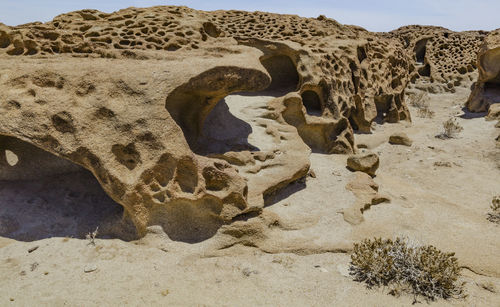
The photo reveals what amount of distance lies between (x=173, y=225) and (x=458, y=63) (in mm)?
14166

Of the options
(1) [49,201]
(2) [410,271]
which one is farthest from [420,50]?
(1) [49,201]

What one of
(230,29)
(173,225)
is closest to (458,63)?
(230,29)

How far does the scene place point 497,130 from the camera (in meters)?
8.48

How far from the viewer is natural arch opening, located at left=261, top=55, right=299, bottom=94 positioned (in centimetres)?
801

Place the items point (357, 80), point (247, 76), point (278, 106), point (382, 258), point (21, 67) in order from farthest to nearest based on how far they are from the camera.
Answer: point (357, 80)
point (278, 106)
point (247, 76)
point (21, 67)
point (382, 258)

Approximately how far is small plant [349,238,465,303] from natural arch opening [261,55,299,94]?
509 centimetres

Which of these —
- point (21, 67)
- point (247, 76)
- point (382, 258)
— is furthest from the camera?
point (247, 76)

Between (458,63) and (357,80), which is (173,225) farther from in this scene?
(458,63)

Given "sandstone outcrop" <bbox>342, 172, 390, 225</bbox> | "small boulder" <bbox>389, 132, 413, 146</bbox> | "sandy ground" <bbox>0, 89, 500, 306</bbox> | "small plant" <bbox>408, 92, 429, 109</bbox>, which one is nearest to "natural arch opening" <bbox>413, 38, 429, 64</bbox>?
"small plant" <bbox>408, 92, 429, 109</bbox>

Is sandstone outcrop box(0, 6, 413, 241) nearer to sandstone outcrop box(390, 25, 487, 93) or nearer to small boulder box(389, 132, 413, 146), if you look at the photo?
small boulder box(389, 132, 413, 146)

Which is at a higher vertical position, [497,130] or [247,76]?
[247,76]

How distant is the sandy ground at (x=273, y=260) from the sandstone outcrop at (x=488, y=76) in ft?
20.5

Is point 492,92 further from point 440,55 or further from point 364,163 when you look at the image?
point 364,163

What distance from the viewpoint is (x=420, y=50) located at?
16.0 metres
